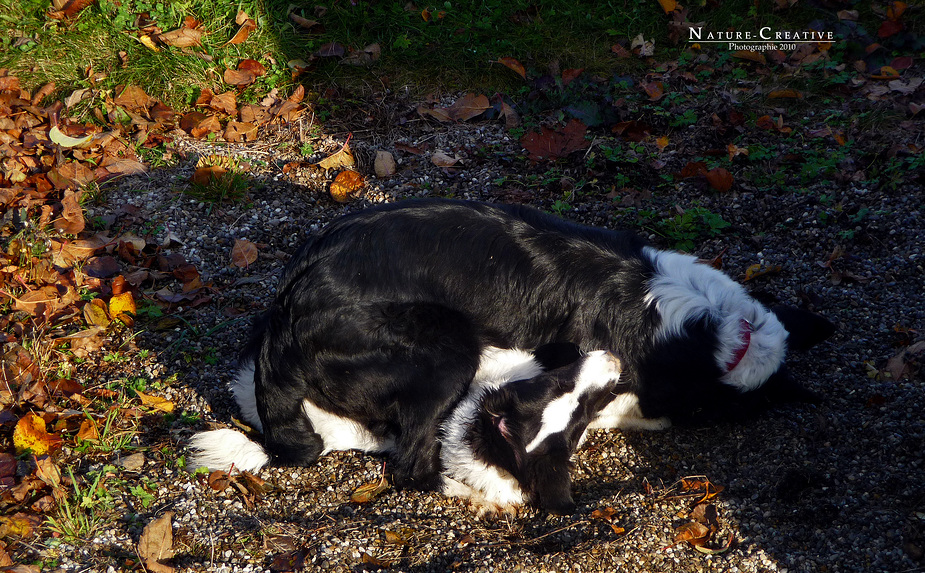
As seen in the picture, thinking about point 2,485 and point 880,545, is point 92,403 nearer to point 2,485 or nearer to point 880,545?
point 2,485

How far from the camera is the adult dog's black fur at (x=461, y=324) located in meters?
3.03

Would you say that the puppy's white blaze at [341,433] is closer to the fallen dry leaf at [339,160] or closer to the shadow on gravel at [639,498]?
the shadow on gravel at [639,498]

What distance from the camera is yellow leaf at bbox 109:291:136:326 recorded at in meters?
3.63

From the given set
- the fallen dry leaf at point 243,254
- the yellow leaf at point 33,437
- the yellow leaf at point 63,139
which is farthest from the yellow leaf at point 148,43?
the yellow leaf at point 33,437

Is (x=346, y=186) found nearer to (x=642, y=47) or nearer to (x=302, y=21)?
(x=302, y=21)

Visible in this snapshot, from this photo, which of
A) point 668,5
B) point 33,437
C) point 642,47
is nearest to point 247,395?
point 33,437

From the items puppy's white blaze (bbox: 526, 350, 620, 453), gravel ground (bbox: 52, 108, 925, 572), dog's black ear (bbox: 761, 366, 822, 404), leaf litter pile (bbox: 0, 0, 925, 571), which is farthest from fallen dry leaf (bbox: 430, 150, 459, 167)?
dog's black ear (bbox: 761, 366, 822, 404)

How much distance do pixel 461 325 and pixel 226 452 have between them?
3.84ft

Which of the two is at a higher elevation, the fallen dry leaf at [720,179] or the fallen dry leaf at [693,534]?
Result: the fallen dry leaf at [720,179]

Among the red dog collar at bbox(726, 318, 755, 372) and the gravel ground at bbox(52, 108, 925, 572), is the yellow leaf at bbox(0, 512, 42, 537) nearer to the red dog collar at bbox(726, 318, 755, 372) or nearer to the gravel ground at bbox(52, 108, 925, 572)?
the gravel ground at bbox(52, 108, 925, 572)

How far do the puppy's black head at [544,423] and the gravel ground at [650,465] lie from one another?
0.52 feet

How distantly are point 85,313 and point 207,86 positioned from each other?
2.12 m

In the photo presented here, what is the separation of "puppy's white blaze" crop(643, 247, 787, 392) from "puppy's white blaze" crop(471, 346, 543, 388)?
60 cm

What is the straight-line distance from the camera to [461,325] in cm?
310
